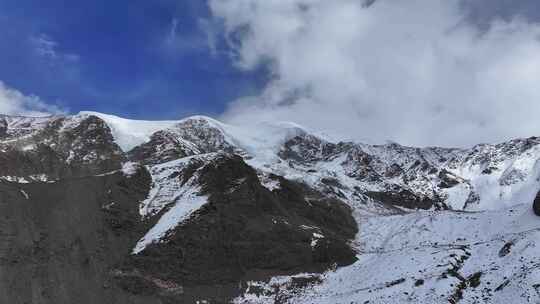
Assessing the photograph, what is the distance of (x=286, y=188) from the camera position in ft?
287

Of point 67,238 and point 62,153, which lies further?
point 62,153

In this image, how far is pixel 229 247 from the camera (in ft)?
194

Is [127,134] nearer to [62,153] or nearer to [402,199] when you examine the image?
[62,153]

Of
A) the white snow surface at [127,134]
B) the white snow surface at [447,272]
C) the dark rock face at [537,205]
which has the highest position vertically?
the white snow surface at [127,134]

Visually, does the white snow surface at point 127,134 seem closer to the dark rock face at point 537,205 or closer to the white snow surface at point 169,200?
the white snow surface at point 169,200

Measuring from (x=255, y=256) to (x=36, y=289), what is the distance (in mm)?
22682

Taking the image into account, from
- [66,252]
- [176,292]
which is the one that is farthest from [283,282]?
[66,252]

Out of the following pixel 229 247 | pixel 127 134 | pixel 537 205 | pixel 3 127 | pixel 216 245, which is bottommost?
pixel 229 247

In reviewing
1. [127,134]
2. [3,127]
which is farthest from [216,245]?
[127,134]

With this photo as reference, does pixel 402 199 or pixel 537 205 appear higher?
pixel 402 199

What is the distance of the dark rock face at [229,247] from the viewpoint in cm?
5315

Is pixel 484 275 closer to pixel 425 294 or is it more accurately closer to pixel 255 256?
pixel 425 294

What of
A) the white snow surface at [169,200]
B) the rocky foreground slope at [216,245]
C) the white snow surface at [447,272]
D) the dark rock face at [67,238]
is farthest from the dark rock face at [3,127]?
the white snow surface at [447,272]

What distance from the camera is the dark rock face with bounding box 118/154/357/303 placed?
174 ft
